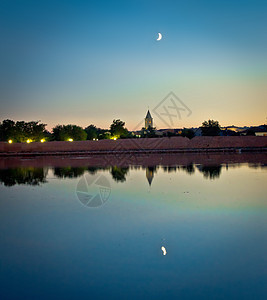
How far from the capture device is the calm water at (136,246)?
3.79 meters

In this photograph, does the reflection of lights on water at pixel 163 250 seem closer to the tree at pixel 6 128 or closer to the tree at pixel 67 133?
the tree at pixel 6 128

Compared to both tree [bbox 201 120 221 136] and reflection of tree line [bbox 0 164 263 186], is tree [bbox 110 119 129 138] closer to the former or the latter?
tree [bbox 201 120 221 136]

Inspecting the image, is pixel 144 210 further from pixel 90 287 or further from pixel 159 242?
pixel 90 287

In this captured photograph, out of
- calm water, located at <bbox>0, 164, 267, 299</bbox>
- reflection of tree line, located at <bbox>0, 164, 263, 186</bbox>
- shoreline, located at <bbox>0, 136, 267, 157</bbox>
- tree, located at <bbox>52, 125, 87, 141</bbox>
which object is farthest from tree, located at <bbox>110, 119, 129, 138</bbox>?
Answer: calm water, located at <bbox>0, 164, 267, 299</bbox>

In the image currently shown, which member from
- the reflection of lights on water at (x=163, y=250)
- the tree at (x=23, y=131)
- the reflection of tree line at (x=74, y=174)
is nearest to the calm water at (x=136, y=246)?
the reflection of lights on water at (x=163, y=250)

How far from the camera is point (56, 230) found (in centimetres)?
614

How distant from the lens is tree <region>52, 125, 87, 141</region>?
51.6 metres

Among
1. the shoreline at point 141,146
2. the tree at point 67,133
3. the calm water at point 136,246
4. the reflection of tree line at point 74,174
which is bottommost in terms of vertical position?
the calm water at point 136,246

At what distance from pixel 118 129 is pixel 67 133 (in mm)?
8585

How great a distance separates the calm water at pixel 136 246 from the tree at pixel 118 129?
42048 mm

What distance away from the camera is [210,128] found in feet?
188

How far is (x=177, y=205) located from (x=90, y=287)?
4.30 metres

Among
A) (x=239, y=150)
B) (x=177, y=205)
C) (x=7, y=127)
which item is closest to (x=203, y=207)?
(x=177, y=205)

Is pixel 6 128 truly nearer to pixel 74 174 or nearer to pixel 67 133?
pixel 67 133
